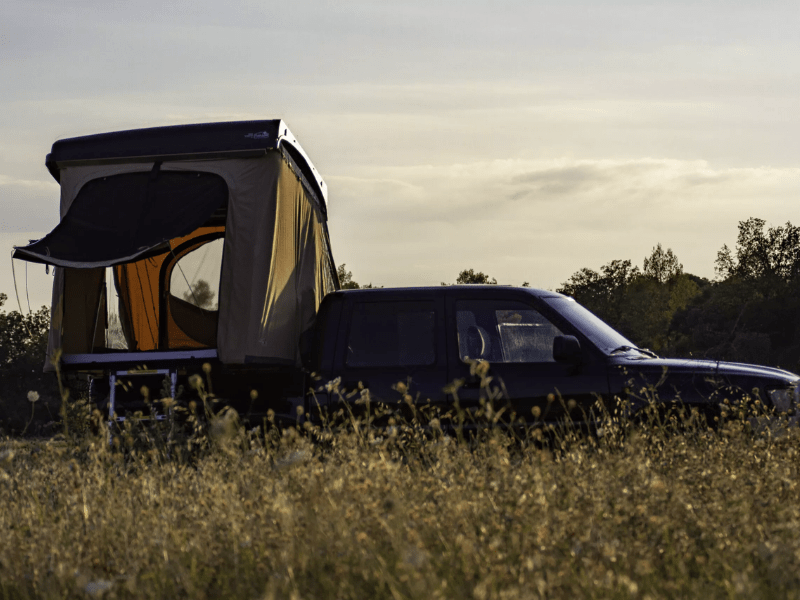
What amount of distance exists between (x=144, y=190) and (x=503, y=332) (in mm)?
3336

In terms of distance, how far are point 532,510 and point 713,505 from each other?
85 centimetres

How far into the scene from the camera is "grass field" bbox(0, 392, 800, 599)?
3.63 metres

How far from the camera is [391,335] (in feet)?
23.3

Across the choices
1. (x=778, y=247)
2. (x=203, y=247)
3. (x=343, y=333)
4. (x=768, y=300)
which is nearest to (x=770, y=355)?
(x=768, y=300)

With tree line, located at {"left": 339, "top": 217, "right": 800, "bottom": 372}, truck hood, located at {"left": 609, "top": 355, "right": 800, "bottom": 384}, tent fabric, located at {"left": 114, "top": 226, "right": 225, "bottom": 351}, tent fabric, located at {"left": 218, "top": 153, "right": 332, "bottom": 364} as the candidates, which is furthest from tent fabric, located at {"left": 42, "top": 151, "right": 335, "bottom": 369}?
tree line, located at {"left": 339, "top": 217, "right": 800, "bottom": 372}

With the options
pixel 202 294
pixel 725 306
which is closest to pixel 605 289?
pixel 725 306

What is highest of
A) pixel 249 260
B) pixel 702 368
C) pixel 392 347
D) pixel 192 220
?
pixel 192 220

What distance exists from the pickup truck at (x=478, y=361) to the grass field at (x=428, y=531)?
1.53 m

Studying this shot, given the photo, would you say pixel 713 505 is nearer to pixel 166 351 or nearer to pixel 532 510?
pixel 532 510

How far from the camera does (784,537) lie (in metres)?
4.10

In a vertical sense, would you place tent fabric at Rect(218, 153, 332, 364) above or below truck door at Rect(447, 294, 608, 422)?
above

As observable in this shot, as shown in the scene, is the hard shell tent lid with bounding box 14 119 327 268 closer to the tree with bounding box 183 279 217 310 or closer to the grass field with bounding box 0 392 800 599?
the grass field with bounding box 0 392 800 599

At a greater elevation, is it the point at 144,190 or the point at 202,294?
the point at 144,190

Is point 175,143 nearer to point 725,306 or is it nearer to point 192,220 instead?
point 192,220
